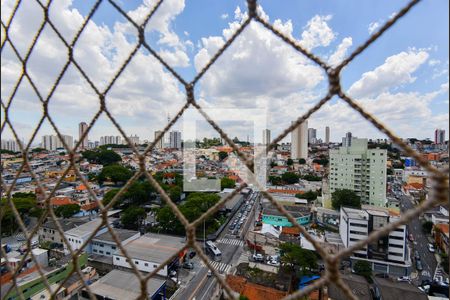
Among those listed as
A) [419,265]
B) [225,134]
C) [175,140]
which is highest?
[175,140]

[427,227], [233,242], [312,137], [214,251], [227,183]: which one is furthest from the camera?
[312,137]

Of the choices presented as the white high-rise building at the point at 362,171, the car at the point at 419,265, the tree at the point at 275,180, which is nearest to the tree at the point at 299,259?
the car at the point at 419,265

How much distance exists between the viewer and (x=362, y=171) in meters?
8.01

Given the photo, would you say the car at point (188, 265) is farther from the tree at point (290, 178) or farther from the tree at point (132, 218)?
the tree at point (290, 178)

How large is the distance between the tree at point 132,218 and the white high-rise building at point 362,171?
6.87 metres

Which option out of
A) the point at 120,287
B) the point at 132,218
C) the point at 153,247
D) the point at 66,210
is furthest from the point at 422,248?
the point at 66,210

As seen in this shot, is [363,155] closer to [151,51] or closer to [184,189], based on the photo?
[184,189]

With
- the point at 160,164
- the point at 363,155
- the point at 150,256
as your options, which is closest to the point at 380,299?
the point at 150,256

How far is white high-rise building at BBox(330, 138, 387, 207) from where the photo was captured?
7.48 m

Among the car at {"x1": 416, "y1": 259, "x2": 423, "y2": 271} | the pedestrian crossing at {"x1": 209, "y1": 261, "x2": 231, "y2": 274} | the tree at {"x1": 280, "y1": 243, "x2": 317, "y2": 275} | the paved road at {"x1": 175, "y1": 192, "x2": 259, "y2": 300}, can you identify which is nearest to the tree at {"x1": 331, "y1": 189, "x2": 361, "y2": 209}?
the car at {"x1": 416, "y1": 259, "x2": 423, "y2": 271}

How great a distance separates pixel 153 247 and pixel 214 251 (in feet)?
4.24

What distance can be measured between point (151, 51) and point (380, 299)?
182 inches

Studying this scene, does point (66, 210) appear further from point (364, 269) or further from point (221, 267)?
point (364, 269)

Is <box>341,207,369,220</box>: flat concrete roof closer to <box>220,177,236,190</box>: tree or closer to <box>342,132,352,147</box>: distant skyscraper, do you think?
<box>342,132,352,147</box>: distant skyscraper
